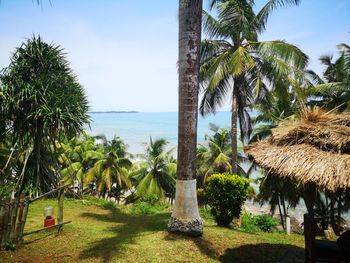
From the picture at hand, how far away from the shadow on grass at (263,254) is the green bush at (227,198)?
2.68 meters

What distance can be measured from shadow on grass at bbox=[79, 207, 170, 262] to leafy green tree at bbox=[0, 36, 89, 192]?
4295 millimetres

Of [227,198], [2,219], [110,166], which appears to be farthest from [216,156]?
[2,219]

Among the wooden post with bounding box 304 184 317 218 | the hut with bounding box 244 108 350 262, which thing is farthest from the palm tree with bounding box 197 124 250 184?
the hut with bounding box 244 108 350 262

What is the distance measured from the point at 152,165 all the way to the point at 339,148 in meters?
19.3

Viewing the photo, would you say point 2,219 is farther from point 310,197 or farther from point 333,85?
point 333,85

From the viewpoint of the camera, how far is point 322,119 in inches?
297

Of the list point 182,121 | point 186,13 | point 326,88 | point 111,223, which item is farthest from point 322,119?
point 326,88

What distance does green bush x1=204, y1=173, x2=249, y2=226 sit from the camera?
38.1 ft

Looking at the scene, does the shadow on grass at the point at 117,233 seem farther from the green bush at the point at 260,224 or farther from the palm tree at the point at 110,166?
the palm tree at the point at 110,166

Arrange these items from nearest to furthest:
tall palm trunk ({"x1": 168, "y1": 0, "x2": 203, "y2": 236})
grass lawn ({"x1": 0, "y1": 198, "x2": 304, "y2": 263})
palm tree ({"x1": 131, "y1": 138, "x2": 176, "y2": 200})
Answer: grass lawn ({"x1": 0, "y1": 198, "x2": 304, "y2": 263}), tall palm trunk ({"x1": 168, "y1": 0, "x2": 203, "y2": 236}), palm tree ({"x1": 131, "y1": 138, "x2": 176, "y2": 200})

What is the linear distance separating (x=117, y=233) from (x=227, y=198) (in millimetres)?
4502

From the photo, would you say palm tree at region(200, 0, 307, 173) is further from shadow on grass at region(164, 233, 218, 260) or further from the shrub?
shadow on grass at region(164, 233, 218, 260)

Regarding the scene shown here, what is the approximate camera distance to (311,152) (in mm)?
6738

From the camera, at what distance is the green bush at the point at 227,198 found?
11.6 metres
